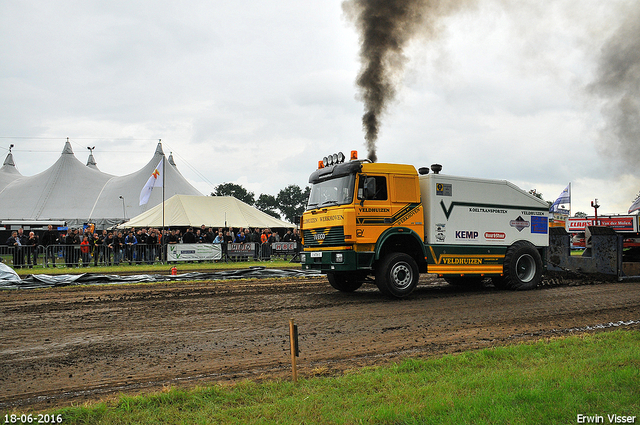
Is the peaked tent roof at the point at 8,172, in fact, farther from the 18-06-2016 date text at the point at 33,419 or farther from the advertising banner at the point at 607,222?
the advertising banner at the point at 607,222

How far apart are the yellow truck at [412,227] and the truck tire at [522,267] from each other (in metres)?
0.03

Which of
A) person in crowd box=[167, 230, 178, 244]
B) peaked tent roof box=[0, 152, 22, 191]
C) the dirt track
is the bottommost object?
the dirt track

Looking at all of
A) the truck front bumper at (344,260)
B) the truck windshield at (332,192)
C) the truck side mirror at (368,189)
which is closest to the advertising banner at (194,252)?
the truck windshield at (332,192)

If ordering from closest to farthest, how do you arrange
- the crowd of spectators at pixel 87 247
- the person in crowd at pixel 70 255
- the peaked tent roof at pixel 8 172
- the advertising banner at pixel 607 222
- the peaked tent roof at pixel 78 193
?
the crowd of spectators at pixel 87 247, the person in crowd at pixel 70 255, the advertising banner at pixel 607 222, the peaked tent roof at pixel 78 193, the peaked tent roof at pixel 8 172

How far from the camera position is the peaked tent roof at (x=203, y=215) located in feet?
103

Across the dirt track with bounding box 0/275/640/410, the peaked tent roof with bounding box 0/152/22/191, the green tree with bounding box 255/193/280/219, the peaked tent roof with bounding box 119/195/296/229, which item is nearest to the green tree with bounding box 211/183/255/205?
the green tree with bounding box 255/193/280/219

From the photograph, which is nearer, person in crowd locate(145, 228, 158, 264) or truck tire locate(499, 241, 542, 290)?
truck tire locate(499, 241, 542, 290)

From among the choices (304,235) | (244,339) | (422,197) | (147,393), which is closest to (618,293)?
(422,197)

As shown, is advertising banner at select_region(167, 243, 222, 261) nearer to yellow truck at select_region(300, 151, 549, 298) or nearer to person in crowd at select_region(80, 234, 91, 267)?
person in crowd at select_region(80, 234, 91, 267)

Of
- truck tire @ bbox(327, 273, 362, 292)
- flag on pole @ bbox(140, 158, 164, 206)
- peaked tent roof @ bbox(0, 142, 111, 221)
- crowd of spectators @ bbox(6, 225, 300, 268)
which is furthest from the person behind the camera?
peaked tent roof @ bbox(0, 142, 111, 221)

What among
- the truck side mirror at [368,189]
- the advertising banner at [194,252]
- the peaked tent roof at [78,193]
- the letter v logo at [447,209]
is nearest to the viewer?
the truck side mirror at [368,189]

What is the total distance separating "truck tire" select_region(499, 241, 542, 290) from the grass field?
780cm

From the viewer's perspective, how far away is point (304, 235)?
12.5 metres

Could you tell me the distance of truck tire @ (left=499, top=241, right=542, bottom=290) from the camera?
13219 mm
